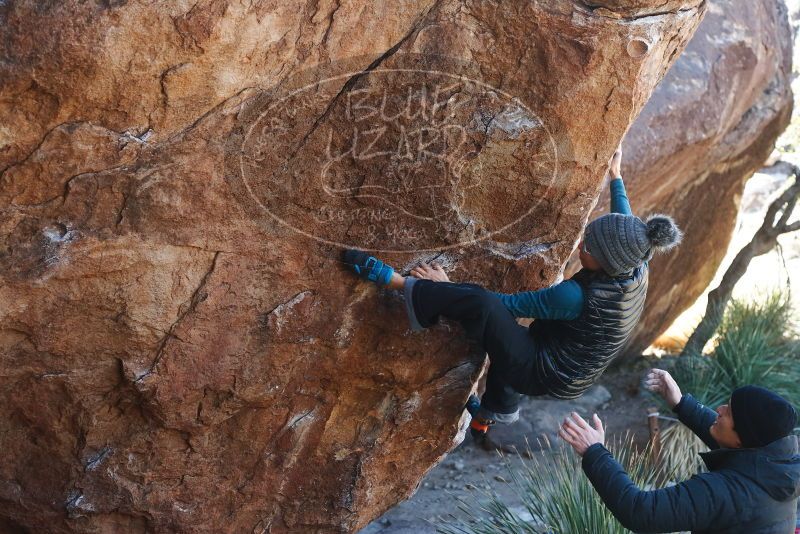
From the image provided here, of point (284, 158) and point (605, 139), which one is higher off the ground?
point (605, 139)

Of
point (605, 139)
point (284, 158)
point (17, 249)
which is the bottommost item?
point (17, 249)

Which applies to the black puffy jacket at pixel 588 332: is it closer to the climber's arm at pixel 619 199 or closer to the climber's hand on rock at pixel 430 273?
the climber's arm at pixel 619 199

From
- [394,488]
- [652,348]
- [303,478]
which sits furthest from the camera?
[652,348]

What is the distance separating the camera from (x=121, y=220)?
3820 millimetres

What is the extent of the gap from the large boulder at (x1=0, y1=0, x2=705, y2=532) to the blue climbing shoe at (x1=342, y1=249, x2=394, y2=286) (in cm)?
8

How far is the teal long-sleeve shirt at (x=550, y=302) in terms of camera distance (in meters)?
4.02

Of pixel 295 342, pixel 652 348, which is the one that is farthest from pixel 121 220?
pixel 652 348

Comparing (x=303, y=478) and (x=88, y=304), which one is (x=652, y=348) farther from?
(x=88, y=304)

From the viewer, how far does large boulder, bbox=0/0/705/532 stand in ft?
12.1

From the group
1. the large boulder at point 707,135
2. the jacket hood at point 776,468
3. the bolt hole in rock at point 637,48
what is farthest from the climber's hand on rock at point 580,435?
the large boulder at point 707,135

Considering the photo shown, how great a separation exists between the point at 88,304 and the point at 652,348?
24.9 feet

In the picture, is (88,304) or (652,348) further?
(652,348)

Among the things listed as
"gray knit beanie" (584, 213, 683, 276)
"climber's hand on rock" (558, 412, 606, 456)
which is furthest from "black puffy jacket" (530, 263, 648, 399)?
"climber's hand on rock" (558, 412, 606, 456)

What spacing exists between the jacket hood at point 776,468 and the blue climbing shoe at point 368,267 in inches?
69.0
